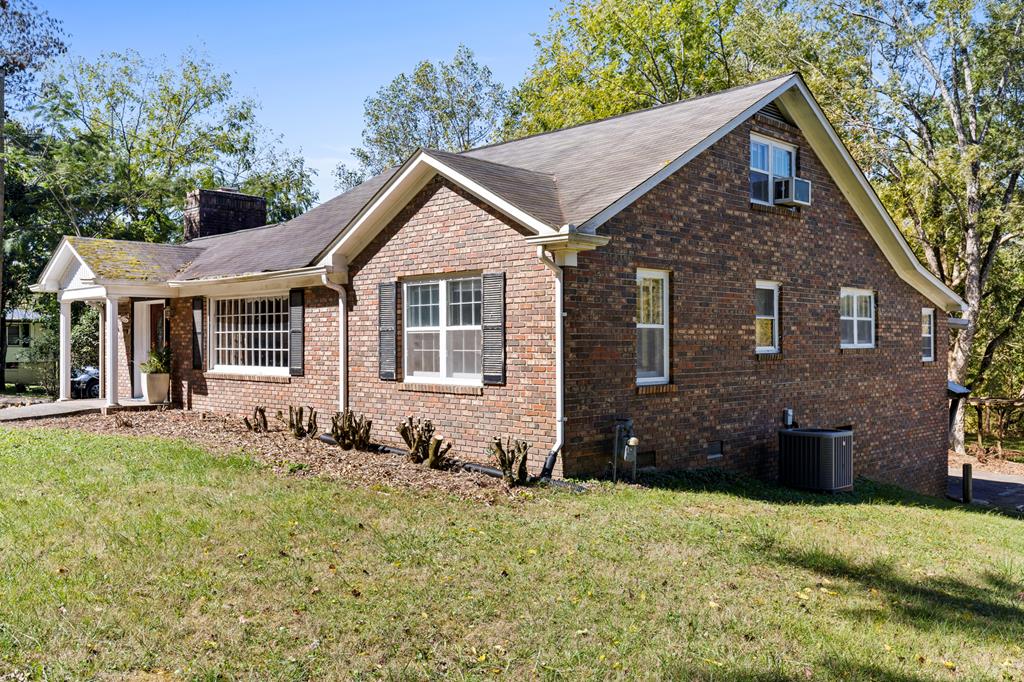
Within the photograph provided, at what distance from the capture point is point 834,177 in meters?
14.9

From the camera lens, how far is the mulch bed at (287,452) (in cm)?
980

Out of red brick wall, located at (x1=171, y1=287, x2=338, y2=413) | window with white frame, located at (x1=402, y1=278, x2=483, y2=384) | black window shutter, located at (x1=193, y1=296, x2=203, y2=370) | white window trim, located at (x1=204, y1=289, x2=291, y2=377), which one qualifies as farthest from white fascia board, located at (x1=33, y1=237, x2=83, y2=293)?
window with white frame, located at (x1=402, y1=278, x2=483, y2=384)

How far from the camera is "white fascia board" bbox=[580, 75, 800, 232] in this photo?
994 centimetres

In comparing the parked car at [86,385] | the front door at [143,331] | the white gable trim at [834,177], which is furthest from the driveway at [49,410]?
the white gable trim at [834,177]

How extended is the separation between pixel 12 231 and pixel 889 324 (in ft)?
99.2

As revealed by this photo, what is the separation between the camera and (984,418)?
102 feet

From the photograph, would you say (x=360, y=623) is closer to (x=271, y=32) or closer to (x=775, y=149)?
(x=775, y=149)

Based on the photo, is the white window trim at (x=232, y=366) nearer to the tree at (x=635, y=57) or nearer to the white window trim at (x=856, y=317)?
the white window trim at (x=856, y=317)

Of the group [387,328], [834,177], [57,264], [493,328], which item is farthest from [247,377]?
[834,177]

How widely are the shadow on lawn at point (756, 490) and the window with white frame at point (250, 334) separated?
25.9 ft

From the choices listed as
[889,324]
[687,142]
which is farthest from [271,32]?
[889,324]

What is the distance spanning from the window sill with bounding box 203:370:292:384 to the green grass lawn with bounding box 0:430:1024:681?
5105 millimetres

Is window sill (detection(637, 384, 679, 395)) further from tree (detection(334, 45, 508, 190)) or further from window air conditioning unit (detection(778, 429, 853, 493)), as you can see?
tree (detection(334, 45, 508, 190))

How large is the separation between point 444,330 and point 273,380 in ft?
15.8
